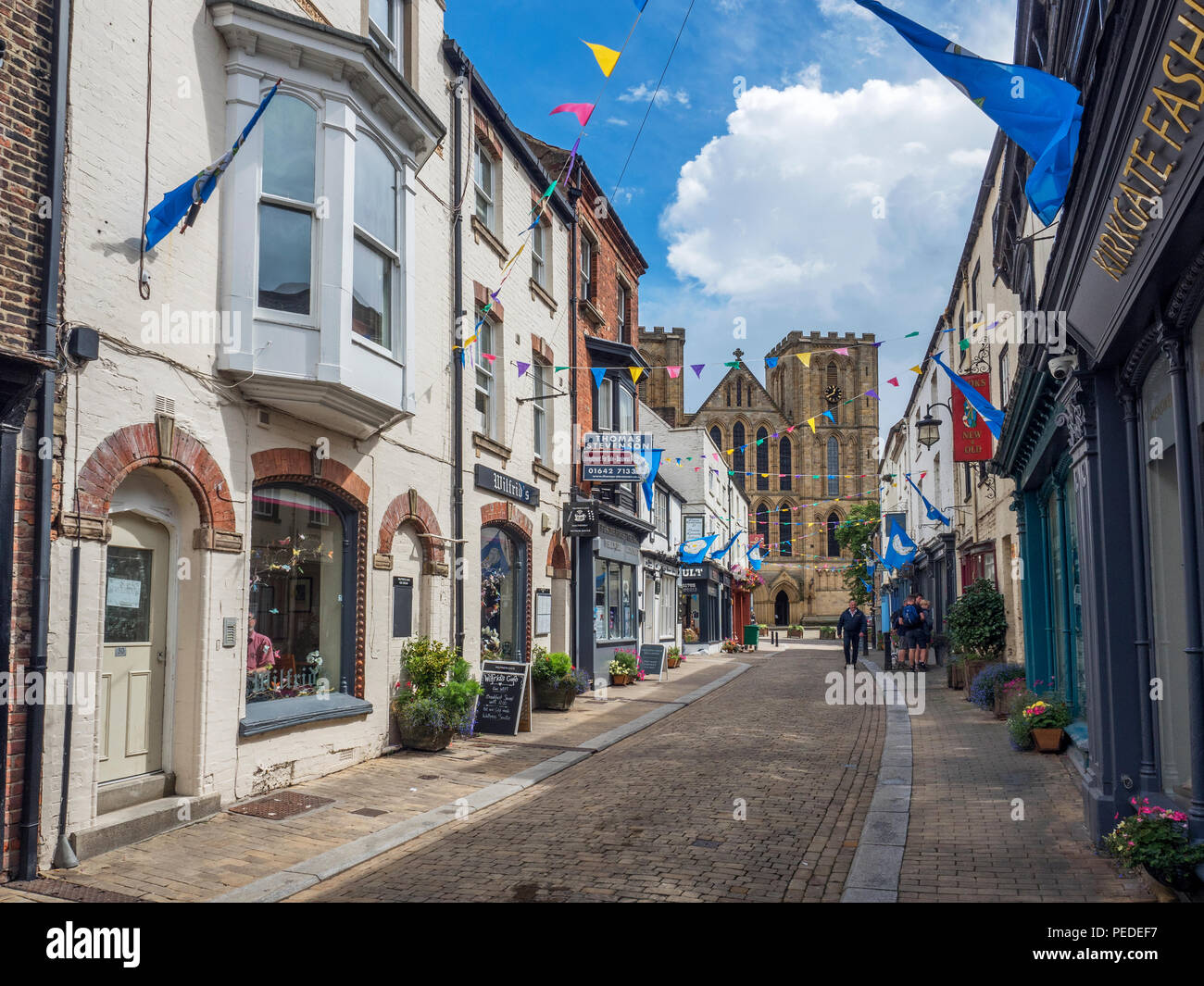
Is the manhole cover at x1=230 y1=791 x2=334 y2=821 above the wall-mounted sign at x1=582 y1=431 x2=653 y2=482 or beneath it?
beneath

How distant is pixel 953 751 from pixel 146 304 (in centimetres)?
976

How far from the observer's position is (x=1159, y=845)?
5.42m

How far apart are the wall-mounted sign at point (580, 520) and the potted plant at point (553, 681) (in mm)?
2818

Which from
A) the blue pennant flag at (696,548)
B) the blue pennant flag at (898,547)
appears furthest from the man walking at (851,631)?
the blue pennant flag at (696,548)

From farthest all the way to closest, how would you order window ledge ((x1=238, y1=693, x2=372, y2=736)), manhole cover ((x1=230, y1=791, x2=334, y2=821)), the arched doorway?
the arched doorway < window ledge ((x1=238, y1=693, x2=372, y2=736)) < manhole cover ((x1=230, y1=791, x2=334, y2=821))

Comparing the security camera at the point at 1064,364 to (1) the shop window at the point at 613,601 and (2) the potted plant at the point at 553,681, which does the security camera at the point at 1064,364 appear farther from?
(1) the shop window at the point at 613,601

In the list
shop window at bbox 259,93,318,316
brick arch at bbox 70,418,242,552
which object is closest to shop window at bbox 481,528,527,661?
shop window at bbox 259,93,318,316

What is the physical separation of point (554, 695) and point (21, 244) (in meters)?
11.2

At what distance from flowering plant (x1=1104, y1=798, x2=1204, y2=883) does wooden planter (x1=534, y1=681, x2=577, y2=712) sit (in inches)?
425

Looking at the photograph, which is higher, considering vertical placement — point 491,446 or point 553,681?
point 491,446

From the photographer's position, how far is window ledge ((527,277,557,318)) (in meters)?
16.8

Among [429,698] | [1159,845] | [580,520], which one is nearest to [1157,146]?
[1159,845]

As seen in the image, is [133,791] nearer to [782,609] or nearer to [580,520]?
[580,520]

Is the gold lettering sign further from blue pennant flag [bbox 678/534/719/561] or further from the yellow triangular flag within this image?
blue pennant flag [bbox 678/534/719/561]
